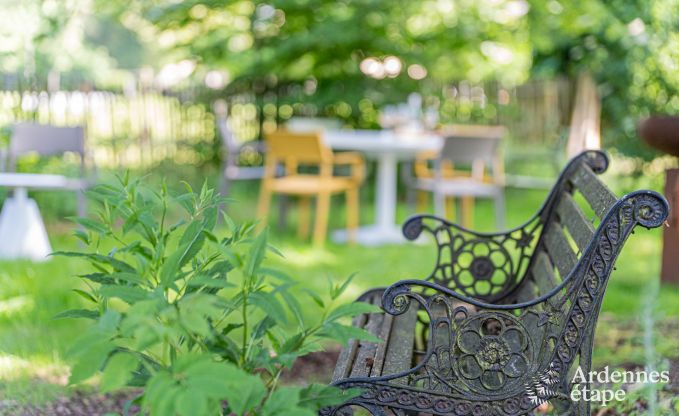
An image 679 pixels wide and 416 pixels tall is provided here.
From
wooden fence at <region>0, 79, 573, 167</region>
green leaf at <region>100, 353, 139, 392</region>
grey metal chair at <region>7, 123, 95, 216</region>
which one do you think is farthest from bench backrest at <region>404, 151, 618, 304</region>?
wooden fence at <region>0, 79, 573, 167</region>

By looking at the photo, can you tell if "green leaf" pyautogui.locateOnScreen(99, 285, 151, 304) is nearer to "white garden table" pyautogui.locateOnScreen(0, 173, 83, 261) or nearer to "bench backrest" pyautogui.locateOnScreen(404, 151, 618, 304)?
"bench backrest" pyautogui.locateOnScreen(404, 151, 618, 304)

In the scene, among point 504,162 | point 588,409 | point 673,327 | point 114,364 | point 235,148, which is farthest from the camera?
point 504,162

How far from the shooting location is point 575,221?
315 cm

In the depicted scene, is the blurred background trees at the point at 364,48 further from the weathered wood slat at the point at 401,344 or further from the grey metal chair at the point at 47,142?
the weathered wood slat at the point at 401,344

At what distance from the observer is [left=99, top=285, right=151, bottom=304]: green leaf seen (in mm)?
1919

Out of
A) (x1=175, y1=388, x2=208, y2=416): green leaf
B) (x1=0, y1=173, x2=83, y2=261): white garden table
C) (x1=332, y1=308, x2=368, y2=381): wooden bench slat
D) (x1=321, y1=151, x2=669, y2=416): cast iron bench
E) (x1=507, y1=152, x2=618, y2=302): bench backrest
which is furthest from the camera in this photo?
(x1=0, y1=173, x2=83, y2=261): white garden table

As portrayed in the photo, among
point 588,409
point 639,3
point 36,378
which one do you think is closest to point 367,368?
point 588,409

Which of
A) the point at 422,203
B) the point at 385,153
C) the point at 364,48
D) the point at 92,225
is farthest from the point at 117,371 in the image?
the point at 364,48

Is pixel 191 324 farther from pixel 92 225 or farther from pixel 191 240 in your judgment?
pixel 92 225

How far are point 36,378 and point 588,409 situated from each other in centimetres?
266

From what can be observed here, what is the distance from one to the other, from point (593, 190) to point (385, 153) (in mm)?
5411

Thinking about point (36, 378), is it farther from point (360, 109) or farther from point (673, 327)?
point (360, 109)

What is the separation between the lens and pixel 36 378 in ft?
13.3

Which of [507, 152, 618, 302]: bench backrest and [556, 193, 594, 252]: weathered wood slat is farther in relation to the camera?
[507, 152, 618, 302]: bench backrest
